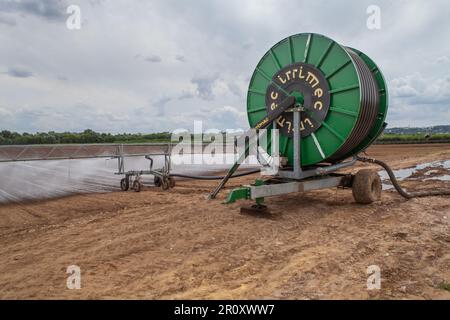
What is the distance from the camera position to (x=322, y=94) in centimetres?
758

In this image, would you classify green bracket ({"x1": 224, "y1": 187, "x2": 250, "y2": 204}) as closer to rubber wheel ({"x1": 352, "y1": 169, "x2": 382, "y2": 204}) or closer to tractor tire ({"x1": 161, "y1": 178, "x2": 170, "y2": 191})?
rubber wheel ({"x1": 352, "y1": 169, "x2": 382, "y2": 204})

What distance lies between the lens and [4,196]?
10727mm

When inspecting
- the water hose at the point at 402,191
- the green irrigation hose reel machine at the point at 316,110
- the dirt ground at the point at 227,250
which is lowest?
the dirt ground at the point at 227,250

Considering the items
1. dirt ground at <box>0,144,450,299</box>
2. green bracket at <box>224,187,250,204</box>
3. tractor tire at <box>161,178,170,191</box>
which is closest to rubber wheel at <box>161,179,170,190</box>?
tractor tire at <box>161,178,170,191</box>

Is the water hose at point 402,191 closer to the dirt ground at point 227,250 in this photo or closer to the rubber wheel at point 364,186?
the dirt ground at point 227,250

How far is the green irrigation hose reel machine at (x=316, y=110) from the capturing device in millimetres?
7340

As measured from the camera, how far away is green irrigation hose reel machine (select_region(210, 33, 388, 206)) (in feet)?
24.1

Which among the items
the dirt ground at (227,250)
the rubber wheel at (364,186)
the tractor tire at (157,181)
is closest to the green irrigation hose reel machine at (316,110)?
the rubber wheel at (364,186)

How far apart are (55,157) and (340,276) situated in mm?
11673

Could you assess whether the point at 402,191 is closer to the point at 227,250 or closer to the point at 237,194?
the point at 237,194

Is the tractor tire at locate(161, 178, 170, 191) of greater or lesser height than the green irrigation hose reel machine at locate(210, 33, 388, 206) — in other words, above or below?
below

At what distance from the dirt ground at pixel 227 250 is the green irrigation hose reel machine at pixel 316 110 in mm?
663
